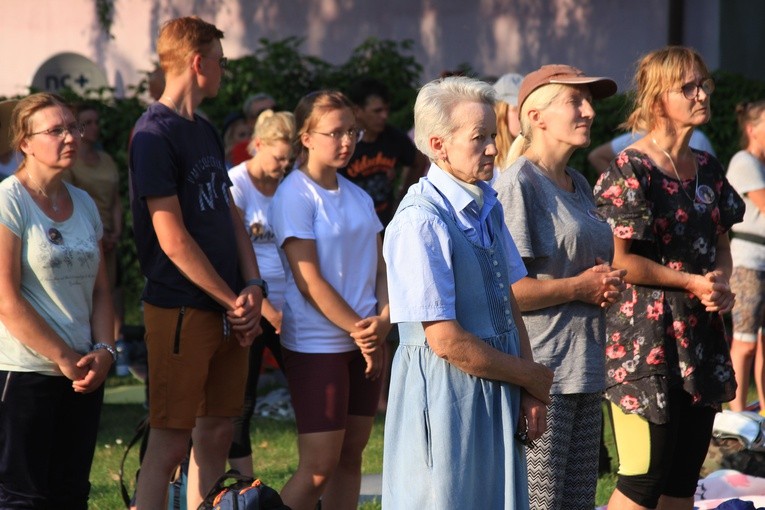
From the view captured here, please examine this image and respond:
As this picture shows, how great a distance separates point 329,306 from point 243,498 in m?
A: 0.93

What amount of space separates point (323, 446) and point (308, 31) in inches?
414

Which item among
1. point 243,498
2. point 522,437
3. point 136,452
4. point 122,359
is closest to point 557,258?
point 522,437

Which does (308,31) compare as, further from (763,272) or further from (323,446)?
(323,446)

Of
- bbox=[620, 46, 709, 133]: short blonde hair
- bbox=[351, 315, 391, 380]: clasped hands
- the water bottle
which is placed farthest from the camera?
the water bottle

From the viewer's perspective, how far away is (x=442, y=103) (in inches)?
147

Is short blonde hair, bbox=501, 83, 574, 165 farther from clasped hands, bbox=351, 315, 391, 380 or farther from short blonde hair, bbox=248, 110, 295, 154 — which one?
short blonde hair, bbox=248, 110, 295, 154

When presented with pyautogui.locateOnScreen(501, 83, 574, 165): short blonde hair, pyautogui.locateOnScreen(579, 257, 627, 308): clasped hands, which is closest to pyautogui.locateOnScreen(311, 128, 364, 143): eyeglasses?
pyautogui.locateOnScreen(501, 83, 574, 165): short blonde hair

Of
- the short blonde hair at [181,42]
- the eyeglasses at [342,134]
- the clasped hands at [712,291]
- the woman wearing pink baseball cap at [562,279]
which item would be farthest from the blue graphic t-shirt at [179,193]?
the clasped hands at [712,291]

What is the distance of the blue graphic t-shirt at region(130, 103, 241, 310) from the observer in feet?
15.6

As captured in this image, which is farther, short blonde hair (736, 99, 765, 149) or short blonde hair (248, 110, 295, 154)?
short blonde hair (736, 99, 765, 149)

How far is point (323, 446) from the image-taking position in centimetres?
495

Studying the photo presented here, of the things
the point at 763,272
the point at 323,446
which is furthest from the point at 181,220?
the point at 763,272

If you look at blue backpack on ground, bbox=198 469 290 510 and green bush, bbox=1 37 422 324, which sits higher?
green bush, bbox=1 37 422 324

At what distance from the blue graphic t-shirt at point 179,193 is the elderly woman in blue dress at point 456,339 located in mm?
1386
